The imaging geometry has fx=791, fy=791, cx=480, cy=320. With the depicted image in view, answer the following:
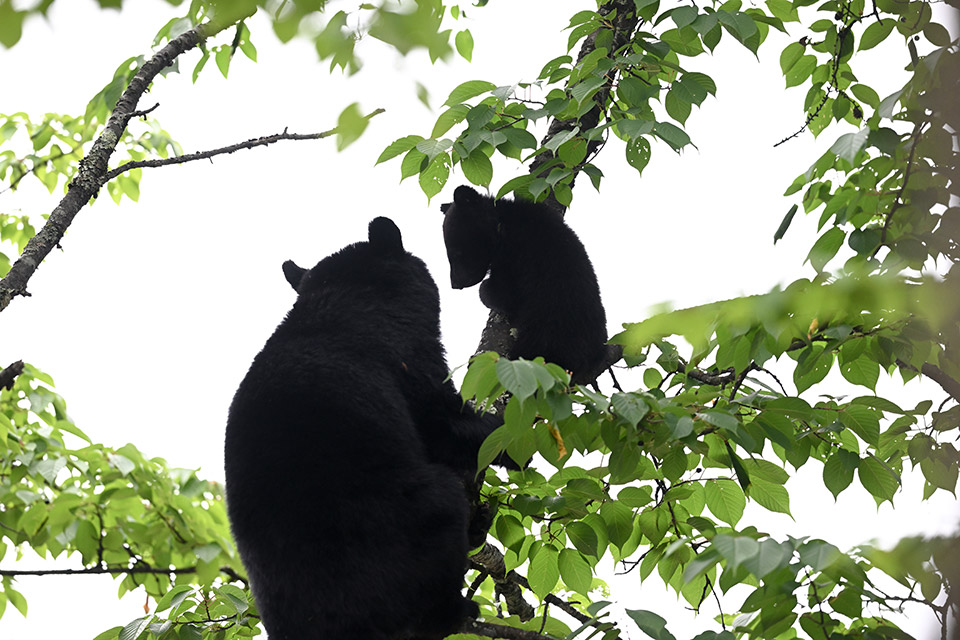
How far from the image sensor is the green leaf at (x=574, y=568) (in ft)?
7.79

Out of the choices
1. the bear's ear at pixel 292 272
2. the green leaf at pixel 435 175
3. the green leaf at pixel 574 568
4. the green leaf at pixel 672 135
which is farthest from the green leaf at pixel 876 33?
the bear's ear at pixel 292 272

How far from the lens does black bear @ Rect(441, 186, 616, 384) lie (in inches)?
123

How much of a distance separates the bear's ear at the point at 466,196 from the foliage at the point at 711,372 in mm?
443

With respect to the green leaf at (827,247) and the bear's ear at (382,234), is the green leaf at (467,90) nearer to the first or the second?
the bear's ear at (382,234)

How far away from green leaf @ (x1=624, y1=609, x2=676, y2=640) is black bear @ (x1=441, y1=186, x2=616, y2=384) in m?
1.35

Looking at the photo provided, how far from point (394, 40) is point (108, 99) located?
235 centimetres

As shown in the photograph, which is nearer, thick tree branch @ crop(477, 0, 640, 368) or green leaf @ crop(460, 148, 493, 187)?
green leaf @ crop(460, 148, 493, 187)

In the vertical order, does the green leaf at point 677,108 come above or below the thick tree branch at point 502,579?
above

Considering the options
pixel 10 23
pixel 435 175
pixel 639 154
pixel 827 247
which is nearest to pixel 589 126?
pixel 639 154

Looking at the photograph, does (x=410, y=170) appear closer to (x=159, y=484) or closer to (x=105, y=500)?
(x=105, y=500)

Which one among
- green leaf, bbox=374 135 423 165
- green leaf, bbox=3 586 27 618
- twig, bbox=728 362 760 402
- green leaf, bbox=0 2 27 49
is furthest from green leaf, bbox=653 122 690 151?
green leaf, bbox=3 586 27 618

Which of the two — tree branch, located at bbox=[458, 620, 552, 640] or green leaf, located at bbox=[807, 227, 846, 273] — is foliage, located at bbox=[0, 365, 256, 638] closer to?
tree branch, located at bbox=[458, 620, 552, 640]

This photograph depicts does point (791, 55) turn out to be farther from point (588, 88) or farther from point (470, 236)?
point (470, 236)

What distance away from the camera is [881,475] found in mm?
2189
